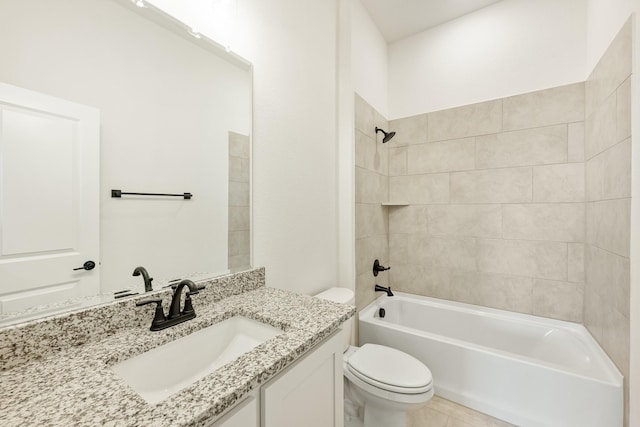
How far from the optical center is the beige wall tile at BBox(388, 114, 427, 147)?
8.22ft

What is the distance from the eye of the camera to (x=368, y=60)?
7.57 feet

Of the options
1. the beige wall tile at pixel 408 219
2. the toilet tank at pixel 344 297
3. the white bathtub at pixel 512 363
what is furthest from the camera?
the beige wall tile at pixel 408 219

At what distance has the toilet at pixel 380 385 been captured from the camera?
1.31m

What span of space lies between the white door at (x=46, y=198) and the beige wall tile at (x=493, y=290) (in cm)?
249

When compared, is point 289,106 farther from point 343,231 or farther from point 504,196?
point 504,196

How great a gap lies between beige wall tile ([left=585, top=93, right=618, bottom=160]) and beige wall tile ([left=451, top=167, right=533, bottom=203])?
0.37m

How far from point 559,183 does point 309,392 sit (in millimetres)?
2295

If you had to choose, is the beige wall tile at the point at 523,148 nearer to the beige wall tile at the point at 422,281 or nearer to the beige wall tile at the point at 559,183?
the beige wall tile at the point at 559,183

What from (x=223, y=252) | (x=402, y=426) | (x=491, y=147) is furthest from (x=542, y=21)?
(x=402, y=426)

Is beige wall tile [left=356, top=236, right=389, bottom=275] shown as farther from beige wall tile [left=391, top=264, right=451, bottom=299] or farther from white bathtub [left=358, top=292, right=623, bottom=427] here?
white bathtub [left=358, top=292, right=623, bottom=427]

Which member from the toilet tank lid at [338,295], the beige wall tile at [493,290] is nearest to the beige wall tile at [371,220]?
the toilet tank lid at [338,295]

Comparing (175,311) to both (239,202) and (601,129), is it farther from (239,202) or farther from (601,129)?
(601,129)

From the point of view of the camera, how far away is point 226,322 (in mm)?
967

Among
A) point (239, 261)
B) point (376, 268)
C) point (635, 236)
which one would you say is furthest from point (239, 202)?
point (635, 236)
